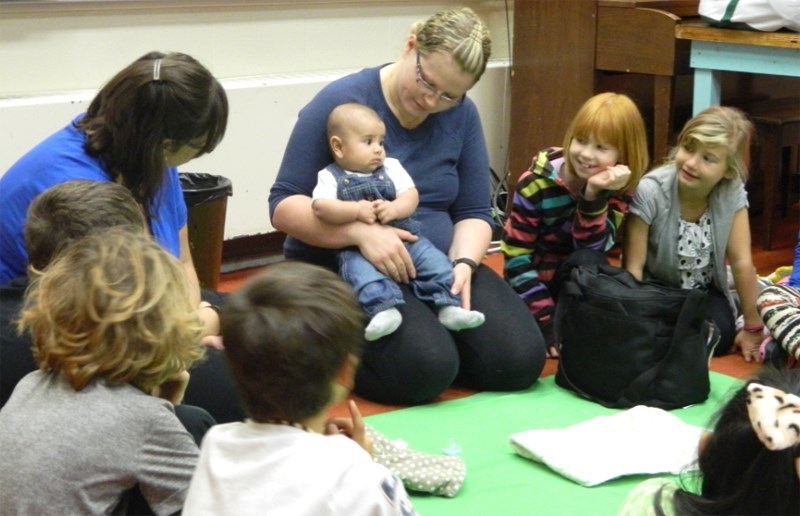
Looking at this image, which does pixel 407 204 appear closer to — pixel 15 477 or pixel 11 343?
pixel 11 343

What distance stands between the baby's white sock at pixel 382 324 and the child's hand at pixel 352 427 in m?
0.80

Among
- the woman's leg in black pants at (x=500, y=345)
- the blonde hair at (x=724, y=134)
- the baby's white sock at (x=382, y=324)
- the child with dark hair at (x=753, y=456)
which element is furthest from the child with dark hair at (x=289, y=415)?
the blonde hair at (x=724, y=134)

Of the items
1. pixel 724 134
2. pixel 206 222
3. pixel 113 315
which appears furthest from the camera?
pixel 206 222

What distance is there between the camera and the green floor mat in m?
1.97

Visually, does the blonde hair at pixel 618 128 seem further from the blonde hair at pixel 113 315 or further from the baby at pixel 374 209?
the blonde hair at pixel 113 315

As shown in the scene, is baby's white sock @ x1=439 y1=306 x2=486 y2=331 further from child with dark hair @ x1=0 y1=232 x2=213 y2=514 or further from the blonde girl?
child with dark hair @ x1=0 y1=232 x2=213 y2=514

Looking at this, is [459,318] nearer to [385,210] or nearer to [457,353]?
[457,353]

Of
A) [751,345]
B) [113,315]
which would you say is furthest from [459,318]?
[113,315]

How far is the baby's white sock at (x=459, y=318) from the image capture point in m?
2.47

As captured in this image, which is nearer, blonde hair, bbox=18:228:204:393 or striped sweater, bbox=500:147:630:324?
blonde hair, bbox=18:228:204:393

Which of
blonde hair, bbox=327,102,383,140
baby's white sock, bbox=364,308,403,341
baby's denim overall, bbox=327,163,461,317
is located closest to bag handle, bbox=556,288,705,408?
baby's denim overall, bbox=327,163,461,317

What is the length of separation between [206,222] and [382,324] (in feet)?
2.80

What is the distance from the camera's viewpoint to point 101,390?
1.41 metres

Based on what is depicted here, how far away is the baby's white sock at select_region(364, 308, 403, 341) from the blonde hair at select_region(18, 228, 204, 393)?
89 centimetres
